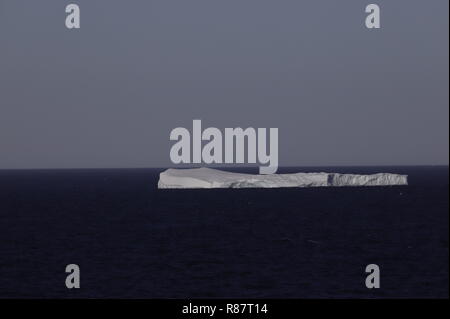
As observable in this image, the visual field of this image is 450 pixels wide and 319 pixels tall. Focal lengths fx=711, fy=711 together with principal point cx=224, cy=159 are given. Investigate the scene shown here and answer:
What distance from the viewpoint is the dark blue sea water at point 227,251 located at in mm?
41281

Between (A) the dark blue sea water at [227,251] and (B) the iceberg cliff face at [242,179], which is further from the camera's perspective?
(B) the iceberg cliff face at [242,179]

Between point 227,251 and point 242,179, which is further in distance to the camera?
point 242,179

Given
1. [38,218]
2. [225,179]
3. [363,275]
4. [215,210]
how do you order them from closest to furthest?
[363,275] → [38,218] → [215,210] → [225,179]

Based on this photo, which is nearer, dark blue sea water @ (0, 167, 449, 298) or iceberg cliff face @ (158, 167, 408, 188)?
dark blue sea water @ (0, 167, 449, 298)

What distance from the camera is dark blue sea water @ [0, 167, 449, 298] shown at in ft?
135

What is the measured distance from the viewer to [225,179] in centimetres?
14000

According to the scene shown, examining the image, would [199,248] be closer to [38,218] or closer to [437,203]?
[38,218]

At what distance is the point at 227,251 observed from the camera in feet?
187

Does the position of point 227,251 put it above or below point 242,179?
below
